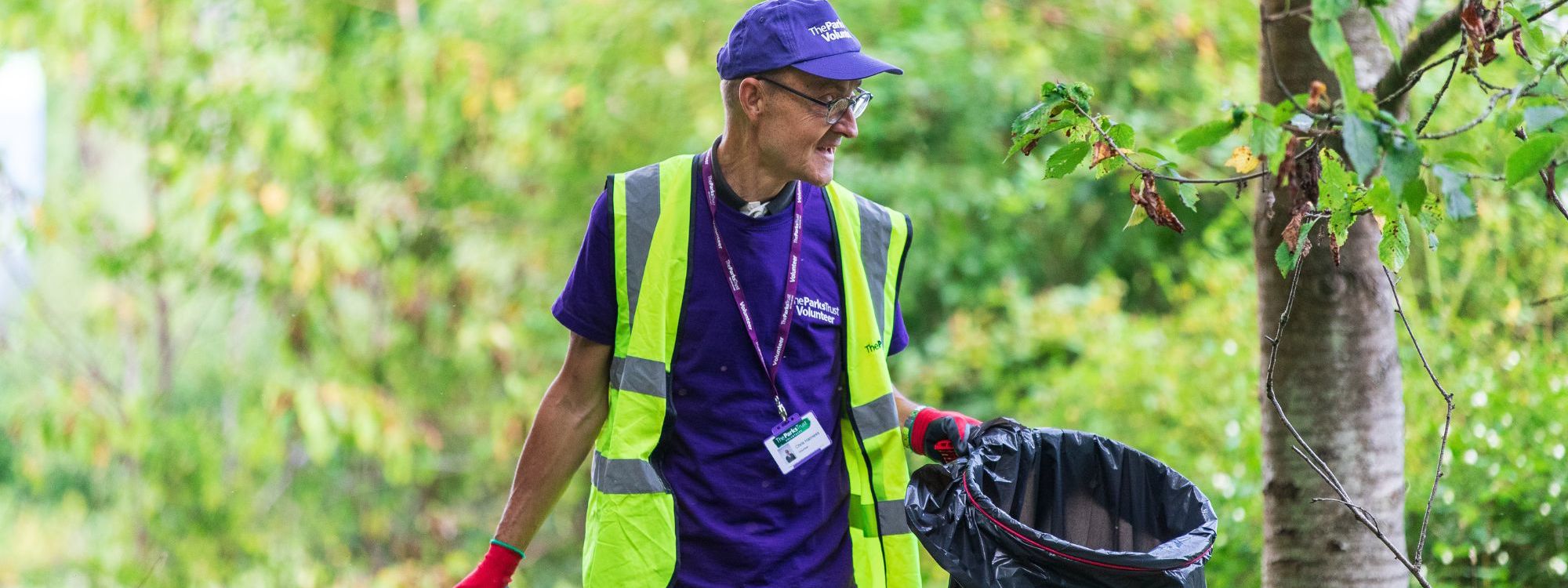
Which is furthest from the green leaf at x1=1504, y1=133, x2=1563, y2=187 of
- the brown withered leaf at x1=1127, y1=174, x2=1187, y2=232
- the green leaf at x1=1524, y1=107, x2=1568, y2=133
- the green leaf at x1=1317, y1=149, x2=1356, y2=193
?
the brown withered leaf at x1=1127, y1=174, x2=1187, y2=232

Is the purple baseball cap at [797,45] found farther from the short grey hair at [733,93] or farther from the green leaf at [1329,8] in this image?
the green leaf at [1329,8]

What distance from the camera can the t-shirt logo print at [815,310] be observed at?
242 centimetres

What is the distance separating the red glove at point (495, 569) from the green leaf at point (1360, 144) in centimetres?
156

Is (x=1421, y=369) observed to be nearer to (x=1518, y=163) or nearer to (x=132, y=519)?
(x=1518, y=163)

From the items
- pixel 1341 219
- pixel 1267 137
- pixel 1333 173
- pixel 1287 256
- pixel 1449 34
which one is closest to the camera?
pixel 1267 137

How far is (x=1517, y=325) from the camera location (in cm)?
437

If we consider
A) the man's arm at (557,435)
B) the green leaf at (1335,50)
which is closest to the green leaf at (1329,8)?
the green leaf at (1335,50)

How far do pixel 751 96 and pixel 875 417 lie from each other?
603 mm

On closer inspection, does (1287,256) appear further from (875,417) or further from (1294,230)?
(875,417)

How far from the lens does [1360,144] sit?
1.38 metres

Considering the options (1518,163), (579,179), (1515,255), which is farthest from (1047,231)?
(1518,163)

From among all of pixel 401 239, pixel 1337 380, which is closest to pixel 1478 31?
pixel 1337 380

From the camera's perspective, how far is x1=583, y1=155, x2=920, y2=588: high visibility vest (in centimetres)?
233

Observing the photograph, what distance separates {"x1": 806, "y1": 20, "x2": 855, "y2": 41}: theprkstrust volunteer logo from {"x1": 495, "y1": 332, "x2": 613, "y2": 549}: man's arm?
0.65 meters
